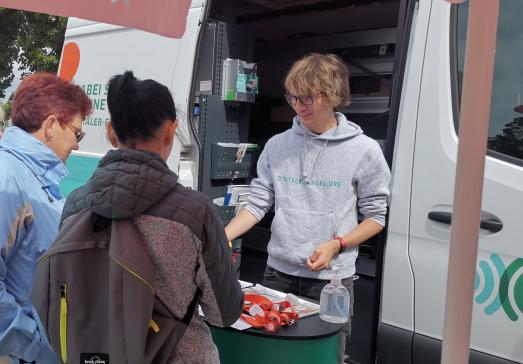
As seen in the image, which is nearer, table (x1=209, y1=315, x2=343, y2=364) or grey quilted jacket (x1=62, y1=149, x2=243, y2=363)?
grey quilted jacket (x1=62, y1=149, x2=243, y2=363)

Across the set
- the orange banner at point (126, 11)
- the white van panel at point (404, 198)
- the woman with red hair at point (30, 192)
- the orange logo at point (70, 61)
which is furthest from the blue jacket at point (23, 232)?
the orange logo at point (70, 61)

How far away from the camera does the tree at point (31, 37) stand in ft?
41.9

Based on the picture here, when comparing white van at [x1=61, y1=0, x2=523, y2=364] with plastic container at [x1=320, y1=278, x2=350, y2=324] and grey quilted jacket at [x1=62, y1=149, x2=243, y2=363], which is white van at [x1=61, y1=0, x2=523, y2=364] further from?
grey quilted jacket at [x1=62, y1=149, x2=243, y2=363]

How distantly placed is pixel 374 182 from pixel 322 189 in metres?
0.19

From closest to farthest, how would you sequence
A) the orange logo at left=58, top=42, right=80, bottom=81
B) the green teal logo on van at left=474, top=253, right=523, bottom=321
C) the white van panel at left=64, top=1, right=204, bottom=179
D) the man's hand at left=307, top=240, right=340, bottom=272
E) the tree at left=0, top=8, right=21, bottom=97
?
the green teal logo on van at left=474, top=253, right=523, bottom=321, the man's hand at left=307, top=240, right=340, bottom=272, the white van panel at left=64, top=1, right=204, bottom=179, the orange logo at left=58, top=42, right=80, bottom=81, the tree at left=0, top=8, right=21, bottom=97

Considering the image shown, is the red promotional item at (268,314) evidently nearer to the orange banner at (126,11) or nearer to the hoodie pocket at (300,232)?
the hoodie pocket at (300,232)

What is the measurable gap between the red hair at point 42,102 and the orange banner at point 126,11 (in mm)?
673

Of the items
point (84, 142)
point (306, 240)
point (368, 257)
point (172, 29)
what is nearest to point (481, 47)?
point (172, 29)

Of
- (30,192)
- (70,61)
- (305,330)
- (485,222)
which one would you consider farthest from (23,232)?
(70,61)

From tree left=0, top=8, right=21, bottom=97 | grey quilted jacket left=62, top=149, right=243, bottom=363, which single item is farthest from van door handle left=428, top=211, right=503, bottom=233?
tree left=0, top=8, right=21, bottom=97

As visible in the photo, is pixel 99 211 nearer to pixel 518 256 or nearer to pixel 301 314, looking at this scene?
pixel 301 314

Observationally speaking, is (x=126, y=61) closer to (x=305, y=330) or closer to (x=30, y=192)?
(x=30, y=192)

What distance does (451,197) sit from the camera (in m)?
1.84

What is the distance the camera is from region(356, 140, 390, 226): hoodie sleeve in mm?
1937
